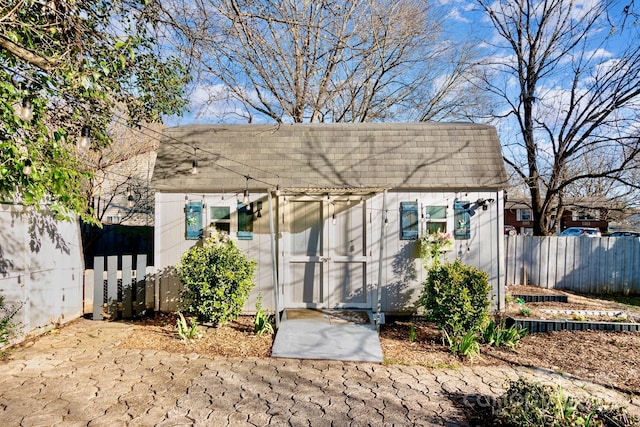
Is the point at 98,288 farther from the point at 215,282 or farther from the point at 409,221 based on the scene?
the point at 409,221

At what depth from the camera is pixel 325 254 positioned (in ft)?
23.4

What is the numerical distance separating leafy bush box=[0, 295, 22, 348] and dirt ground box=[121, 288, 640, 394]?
4.81ft

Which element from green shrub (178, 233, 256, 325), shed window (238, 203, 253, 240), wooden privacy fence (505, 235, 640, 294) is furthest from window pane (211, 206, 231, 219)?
wooden privacy fence (505, 235, 640, 294)

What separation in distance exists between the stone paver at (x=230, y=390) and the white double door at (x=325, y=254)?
2061 mm

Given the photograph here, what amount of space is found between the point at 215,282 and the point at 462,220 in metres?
4.73

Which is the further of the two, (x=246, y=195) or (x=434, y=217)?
(x=434, y=217)

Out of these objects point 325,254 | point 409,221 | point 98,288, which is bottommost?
point 98,288

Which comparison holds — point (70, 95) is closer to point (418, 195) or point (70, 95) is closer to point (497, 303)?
point (418, 195)

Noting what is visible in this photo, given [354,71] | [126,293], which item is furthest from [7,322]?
[354,71]

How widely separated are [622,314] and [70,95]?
10.1 m

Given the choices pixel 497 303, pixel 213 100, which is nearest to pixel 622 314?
pixel 497 303

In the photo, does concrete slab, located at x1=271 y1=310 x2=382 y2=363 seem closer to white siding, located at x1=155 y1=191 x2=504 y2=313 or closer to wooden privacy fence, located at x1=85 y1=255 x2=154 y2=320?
white siding, located at x1=155 y1=191 x2=504 y2=313

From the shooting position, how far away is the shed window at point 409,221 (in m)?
7.07

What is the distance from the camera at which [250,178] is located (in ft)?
22.9
